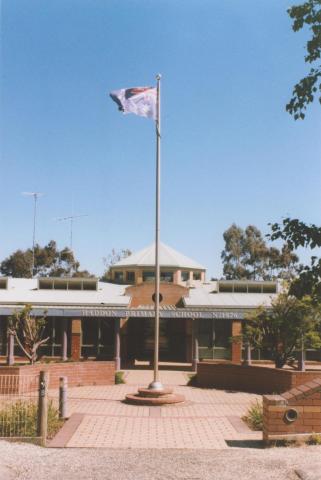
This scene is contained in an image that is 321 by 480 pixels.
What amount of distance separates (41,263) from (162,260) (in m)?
45.9

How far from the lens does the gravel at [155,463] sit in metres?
8.00

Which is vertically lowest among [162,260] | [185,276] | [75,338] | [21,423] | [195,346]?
[21,423]

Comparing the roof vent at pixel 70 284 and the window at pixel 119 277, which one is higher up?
the window at pixel 119 277

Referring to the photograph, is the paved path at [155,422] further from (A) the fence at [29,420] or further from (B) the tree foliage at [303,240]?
(B) the tree foliage at [303,240]

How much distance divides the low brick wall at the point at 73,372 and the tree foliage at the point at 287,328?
5.61m

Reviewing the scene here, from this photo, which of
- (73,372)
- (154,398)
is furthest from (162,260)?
(154,398)

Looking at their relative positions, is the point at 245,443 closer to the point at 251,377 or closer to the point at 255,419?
the point at 255,419

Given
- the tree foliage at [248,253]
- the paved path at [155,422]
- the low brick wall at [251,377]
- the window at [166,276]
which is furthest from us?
the tree foliage at [248,253]

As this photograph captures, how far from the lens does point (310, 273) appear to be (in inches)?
344

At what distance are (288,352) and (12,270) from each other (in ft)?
217

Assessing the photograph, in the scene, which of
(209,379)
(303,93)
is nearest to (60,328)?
(209,379)

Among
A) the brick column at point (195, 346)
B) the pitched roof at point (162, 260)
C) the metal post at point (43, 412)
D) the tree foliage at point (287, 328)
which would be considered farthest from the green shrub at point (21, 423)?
the pitched roof at point (162, 260)

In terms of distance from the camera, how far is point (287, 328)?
1923 centimetres

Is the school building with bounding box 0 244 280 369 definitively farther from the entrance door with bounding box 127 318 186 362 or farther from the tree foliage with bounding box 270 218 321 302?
the tree foliage with bounding box 270 218 321 302
